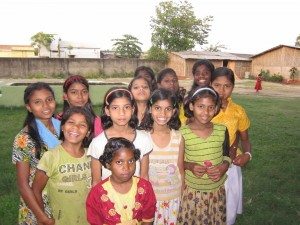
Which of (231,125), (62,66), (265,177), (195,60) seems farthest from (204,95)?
(195,60)

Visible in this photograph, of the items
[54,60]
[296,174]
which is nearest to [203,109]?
[296,174]

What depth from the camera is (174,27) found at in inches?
1813

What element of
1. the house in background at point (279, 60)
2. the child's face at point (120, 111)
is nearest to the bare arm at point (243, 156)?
the child's face at point (120, 111)

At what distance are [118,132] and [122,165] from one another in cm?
52

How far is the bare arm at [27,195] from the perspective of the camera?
236cm

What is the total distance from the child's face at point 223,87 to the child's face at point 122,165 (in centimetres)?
134

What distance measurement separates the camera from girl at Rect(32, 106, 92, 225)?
240cm

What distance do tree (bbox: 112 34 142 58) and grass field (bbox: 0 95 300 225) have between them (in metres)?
39.3

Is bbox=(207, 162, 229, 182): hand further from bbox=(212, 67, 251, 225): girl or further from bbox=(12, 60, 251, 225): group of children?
bbox=(212, 67, 251, 225): girl


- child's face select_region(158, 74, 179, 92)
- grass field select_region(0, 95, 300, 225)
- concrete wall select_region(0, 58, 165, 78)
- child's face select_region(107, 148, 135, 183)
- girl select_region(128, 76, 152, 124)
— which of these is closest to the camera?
child's face select_region(107, 148, 135, 183)

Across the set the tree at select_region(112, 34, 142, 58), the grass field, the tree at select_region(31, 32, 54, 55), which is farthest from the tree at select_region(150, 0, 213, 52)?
the grass field

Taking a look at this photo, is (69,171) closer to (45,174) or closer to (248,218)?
(45,174)

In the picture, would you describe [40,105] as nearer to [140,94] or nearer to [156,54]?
[140,94]

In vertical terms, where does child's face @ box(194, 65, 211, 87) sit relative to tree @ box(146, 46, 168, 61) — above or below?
below
